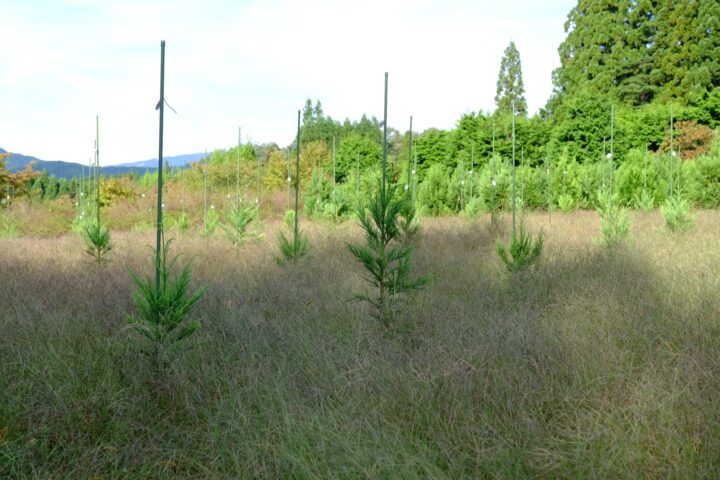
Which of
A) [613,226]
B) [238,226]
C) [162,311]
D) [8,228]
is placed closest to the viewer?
[162,311]

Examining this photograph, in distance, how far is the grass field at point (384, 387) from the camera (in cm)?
277

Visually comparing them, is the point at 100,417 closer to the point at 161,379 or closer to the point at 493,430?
the point at 161,379

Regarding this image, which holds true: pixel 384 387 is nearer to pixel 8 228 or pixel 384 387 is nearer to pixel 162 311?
pixel 162 311

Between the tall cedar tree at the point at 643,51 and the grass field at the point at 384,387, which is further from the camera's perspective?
the tall cedar tree at the point at 643,51

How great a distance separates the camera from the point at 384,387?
11.4 feet

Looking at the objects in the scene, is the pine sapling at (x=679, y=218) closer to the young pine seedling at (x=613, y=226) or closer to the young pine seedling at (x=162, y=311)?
the young pine seedling at (x=613, y=226)

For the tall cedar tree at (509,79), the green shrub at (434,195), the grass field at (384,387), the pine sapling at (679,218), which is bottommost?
the grass field at (384,387)

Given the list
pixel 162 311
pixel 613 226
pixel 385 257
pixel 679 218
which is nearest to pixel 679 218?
pixel 679 218

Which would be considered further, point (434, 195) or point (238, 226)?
point (434, 195)

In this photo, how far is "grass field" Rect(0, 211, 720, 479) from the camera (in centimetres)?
277

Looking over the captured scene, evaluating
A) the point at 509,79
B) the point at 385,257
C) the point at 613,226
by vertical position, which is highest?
the point at 509,79

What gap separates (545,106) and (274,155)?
50.0 ft

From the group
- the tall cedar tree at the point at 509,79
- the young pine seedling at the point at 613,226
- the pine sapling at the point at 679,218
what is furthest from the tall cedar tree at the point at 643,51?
the young pine seedling at the point at 613,226

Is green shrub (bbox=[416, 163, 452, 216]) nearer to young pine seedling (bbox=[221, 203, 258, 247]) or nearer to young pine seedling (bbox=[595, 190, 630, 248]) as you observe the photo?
young pine seedling (bbox=[221, 203, 258, 247])
